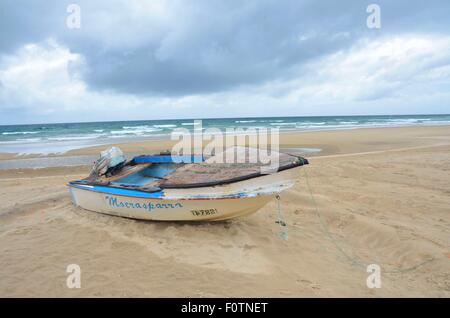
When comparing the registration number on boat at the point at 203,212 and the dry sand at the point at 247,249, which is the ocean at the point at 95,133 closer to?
the dry sand at the point at 247,249

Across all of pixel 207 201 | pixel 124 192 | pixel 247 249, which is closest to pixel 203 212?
pixel 207 201

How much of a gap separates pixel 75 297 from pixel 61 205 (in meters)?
3.69

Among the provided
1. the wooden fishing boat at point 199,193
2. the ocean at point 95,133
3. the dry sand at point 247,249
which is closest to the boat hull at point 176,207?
the wooden fishing boat at point 199,193

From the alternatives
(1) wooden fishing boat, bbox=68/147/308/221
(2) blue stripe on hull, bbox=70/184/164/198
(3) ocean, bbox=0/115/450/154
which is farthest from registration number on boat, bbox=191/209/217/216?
(3) ocean, bbox=0/115/450/154

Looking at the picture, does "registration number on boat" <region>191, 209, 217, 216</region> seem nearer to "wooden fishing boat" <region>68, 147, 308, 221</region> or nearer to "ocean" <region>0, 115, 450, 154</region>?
"wooden fishing boat" <region>68, 147, 308, 221</region>

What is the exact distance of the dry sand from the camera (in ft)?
10.8

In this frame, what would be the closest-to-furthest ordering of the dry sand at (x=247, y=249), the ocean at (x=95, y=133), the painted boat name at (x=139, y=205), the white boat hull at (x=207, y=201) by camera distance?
1. the dry sand at (x=247, y=249)
2. the white boat hull at (x=207, y=201)
3. the painted boat name at (x=139, y=205)
4. the ocean at (x=95, y=133)

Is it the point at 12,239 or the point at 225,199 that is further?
the point at 12,239

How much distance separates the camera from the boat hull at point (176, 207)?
4211 millimetres

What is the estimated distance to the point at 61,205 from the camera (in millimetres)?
6172

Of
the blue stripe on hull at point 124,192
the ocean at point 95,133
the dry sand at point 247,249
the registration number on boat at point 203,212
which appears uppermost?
the ocean at point 95,133

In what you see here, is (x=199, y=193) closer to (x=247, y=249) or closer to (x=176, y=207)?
(x=176, y=207)
